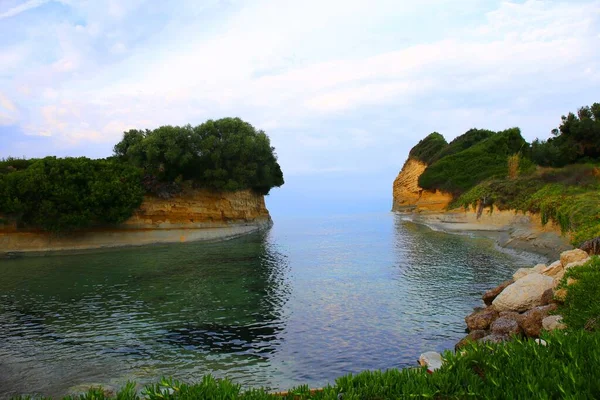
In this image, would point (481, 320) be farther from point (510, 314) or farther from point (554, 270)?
point (554, 270)

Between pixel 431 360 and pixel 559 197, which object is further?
pixel 559 197

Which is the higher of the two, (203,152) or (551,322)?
(203,152)

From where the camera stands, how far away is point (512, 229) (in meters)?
42.5

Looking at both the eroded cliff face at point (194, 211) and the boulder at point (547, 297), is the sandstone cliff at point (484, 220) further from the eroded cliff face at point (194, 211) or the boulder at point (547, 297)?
the eroded cliff face at point (194, 211)

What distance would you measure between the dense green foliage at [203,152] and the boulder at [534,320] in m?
51.6

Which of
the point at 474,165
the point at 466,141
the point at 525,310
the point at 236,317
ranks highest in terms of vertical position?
the point at 466,141

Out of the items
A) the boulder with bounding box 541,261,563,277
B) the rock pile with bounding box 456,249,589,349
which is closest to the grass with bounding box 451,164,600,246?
the boulder with bounding box 541,261,563,277

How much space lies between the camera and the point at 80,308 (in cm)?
1991

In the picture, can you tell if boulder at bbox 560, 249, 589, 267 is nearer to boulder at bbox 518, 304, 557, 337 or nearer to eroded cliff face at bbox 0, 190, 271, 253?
boulder at bbox 518, 304, 557, 337

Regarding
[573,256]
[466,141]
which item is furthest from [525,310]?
[466,141]

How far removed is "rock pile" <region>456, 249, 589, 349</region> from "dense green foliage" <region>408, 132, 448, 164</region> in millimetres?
99267

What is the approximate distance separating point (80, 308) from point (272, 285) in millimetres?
9512

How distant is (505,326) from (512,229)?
1307 inches

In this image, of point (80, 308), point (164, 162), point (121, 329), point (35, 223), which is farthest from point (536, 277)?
point (164, 162)
